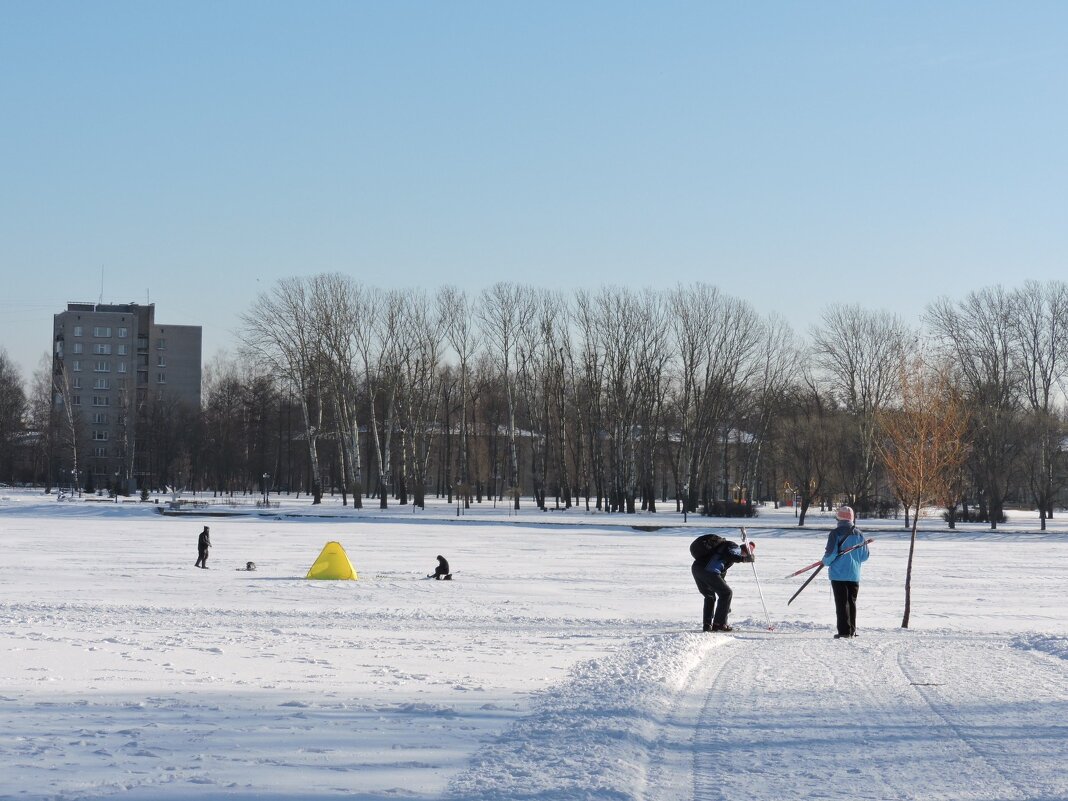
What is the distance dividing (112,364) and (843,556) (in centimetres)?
14017

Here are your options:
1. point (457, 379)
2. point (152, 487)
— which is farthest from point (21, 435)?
point (457, 379)

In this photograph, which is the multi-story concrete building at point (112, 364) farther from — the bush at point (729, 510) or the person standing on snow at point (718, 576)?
the person standing on snow at point (718, 576)

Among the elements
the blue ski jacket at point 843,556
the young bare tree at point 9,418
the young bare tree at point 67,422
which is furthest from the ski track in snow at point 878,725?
the young bare tree at point 9,418

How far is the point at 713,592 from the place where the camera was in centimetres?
1530

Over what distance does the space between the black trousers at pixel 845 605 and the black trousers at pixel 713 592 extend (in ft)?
4.48

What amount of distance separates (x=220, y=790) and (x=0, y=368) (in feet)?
430

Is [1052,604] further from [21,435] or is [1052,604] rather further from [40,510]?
[21,435]

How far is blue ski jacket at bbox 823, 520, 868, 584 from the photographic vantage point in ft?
48.9

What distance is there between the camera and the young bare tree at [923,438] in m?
19.8

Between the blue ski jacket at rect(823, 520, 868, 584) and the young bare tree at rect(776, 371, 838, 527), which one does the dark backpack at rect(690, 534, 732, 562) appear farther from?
the young bare tree at rect(776, 371, 838, 527)

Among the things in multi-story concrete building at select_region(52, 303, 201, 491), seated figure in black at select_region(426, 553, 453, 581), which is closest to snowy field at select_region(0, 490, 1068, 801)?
seated figure in black at select_region(426, 553, 453, 581)

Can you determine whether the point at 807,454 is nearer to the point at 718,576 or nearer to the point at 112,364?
the point at 718,576

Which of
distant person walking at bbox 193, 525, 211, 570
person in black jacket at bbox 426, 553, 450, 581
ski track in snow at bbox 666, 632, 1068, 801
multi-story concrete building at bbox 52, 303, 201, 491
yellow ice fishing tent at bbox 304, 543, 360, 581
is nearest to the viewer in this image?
ski track in snow at bbox 666, 632, 1068, 801

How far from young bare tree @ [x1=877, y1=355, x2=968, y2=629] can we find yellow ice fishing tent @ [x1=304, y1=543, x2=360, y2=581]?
455 inches
